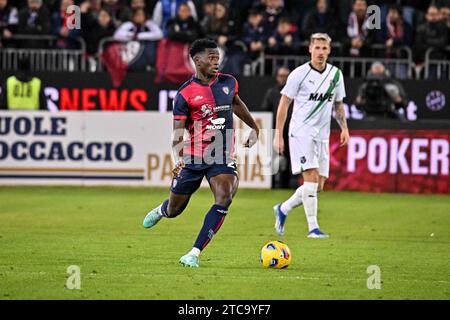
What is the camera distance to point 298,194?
14.5 meters

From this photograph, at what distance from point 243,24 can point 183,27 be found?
1555 mm

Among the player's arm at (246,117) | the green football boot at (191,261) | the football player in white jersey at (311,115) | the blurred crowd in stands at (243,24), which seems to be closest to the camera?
the green football boot at (191,261)

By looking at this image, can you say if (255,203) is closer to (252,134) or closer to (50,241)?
(50,241)

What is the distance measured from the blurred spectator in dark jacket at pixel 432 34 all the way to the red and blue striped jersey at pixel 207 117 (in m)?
12.2

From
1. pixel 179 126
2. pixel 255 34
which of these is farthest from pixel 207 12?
pixel 179 126

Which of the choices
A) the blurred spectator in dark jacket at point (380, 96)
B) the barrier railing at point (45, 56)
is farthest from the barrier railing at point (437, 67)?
the barrier railing at point (45, 56)

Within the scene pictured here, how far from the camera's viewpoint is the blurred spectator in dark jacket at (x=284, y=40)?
75.0 feet

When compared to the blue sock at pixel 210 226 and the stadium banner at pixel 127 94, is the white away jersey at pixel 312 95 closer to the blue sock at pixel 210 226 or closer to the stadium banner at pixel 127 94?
the blue sock at pixel 210 226

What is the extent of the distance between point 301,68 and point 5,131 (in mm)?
9167

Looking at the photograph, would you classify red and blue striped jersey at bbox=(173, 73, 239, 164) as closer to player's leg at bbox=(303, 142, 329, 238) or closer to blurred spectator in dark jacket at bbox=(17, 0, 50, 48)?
player's leg at bbox=(303, 142, 329, 238)

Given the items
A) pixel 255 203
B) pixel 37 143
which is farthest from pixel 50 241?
pixel 37 143

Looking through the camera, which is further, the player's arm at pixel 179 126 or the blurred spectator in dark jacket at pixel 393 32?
the blurred spectator in dark jacket at pixel 393 32

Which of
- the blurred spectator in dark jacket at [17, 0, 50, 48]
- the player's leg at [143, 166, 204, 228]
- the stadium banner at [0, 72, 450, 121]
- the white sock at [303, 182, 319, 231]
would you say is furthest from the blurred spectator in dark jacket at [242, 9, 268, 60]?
the player's leg at [143, 166, 204, 228]

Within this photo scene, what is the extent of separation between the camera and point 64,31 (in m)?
23.4
